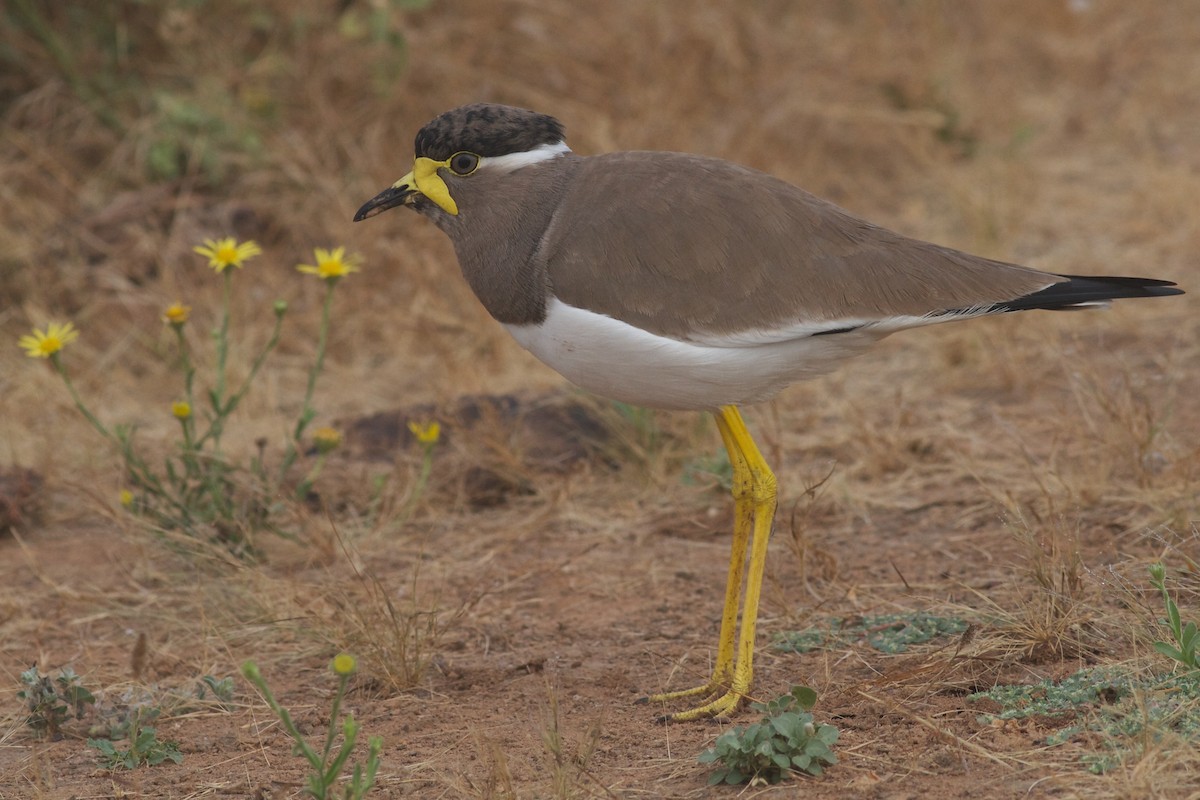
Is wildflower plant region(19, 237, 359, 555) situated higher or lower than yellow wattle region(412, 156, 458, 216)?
lower

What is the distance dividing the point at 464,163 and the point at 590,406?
5.88ft

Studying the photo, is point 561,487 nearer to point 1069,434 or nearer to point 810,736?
point 1069,434

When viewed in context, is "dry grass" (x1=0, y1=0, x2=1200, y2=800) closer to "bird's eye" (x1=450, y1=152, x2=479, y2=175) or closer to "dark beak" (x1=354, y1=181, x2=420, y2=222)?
"dark beak" (x1=354, y1=181, x2=420, y2=222)

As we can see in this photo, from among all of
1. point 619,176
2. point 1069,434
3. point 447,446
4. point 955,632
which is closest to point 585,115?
point 447,446

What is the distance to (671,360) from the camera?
11.1ft

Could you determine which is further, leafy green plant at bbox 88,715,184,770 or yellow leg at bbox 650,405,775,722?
yellow leg at bbox 650,405,775,722

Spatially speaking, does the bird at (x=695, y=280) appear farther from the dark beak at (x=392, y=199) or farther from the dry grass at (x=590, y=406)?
the dry grass at (x=590, y=406)

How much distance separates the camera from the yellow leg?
140 inches

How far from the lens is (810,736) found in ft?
9.86

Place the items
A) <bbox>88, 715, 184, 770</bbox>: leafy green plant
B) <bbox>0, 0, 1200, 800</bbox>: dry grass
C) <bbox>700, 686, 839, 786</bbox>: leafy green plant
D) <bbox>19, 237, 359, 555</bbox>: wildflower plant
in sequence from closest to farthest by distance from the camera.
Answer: <bbox>700, 686, 839, 786</bbox>: leafy green plant → <bbox>88, 715, 184, 770</bbox>: leafy green plant → <bbox>0, 0, 1200, 800</bbox>: dry grass → <bbox>19, 237, 359, 555</bbox>: wildflower plant

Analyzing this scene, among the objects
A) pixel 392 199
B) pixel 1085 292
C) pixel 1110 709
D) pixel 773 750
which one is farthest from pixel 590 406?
pixel 1110 709

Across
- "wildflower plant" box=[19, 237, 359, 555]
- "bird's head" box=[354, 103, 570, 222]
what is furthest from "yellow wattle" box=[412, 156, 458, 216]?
"wildflower plant" box=[19, 237, 359, 555]

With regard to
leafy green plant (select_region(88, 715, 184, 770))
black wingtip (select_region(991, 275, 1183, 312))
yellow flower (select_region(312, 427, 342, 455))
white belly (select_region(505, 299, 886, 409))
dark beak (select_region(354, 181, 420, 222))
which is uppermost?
dark beak (select_region(354, 181, 420, 222))

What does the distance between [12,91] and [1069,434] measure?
18.6ft
